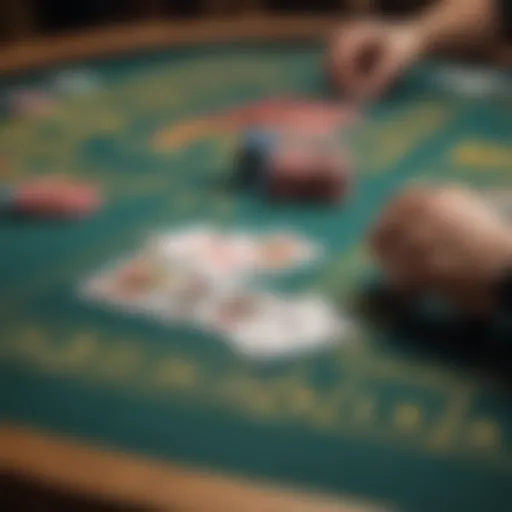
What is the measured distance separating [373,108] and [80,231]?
1.90 ft

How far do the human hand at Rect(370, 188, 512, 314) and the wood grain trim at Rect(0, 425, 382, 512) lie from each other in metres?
0.25

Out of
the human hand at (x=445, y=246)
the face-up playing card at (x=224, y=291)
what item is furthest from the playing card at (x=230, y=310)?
the human hand at (x=445, y=246)

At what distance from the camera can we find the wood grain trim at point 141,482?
59 cm

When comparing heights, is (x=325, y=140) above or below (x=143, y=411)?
above

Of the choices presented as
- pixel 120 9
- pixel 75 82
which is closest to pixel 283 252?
pixel 75 82

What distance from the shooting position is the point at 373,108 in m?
1.47

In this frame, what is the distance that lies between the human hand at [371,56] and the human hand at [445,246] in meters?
0.64

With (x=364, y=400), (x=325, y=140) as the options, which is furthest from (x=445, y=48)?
(x=364, y=400)

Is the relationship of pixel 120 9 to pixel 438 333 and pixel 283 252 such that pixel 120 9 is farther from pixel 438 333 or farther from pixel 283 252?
pixel 438 333

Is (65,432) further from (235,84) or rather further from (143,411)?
(235,84)

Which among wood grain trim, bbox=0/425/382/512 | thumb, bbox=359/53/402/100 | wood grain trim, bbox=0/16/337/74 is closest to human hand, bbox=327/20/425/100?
thumb, bbox=359/53/402/100

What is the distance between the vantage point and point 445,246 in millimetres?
831

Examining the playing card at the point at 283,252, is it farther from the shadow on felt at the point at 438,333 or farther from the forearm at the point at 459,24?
the forearm at the point at 459,24

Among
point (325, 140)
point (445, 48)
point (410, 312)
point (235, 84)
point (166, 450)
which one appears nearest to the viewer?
point (166, 450)
